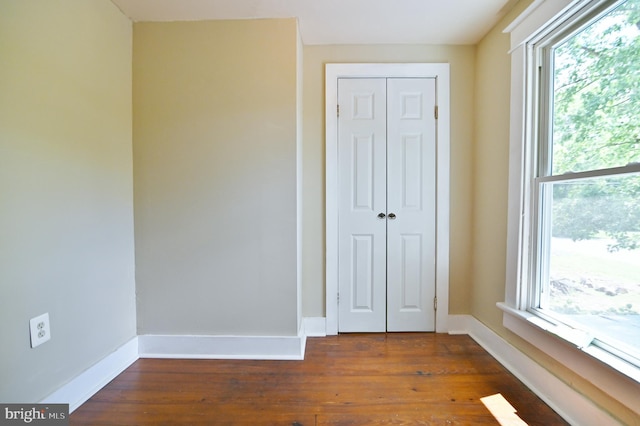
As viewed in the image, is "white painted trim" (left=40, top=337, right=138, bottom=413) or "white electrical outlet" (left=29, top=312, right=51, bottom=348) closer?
"white electrical outlet" (left=29, top=312, right=51, bottom=348)

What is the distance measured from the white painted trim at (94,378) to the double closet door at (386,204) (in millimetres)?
1428

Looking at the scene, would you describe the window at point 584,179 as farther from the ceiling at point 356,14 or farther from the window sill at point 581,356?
the ceiling at point 356,14

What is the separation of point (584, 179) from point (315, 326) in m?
1.82

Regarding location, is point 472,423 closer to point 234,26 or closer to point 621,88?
point 621,88

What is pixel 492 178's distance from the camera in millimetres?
1828

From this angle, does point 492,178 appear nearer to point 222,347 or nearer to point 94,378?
point 222,347

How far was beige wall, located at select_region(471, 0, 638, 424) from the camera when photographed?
5.57 feet

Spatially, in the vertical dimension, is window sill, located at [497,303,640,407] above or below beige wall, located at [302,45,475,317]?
below

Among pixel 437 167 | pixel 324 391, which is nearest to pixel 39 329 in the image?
pixel 324 391

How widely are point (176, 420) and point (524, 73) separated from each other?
256 centimetres

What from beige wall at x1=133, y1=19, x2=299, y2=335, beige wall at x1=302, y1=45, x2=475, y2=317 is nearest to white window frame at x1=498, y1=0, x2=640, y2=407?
beige wall at x1=302, y1=45, x2=475, y2=317

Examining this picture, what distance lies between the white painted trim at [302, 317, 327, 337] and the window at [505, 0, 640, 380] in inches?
49.8

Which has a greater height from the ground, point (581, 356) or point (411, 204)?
point (411, 204)

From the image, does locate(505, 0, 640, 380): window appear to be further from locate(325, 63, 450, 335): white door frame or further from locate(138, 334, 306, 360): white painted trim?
locate(138, 334, 306, 360): white painted trim
